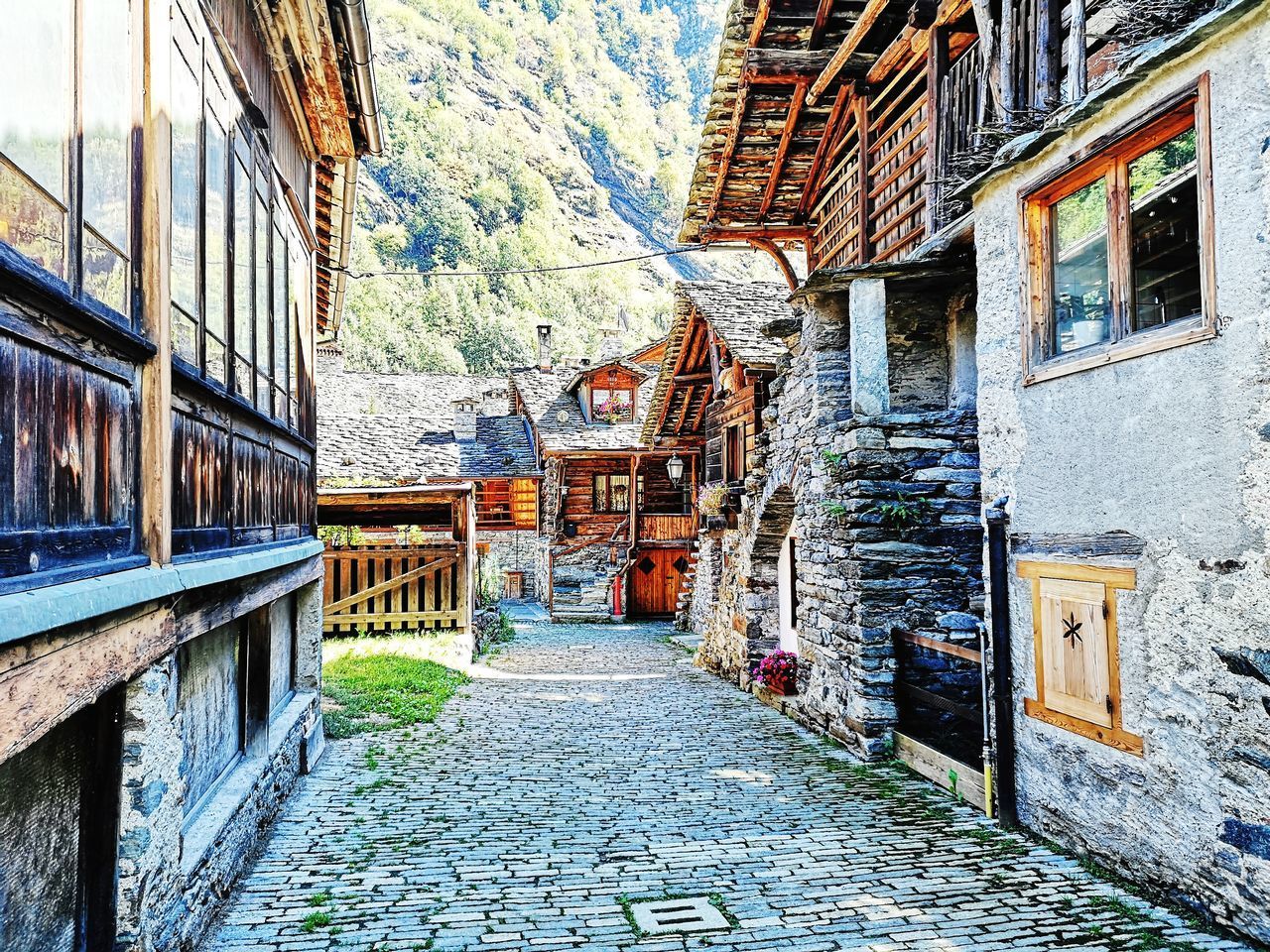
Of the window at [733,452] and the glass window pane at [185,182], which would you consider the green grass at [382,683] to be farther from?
the glass window pane at [185,182]

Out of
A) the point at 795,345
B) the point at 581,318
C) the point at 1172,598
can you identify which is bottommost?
the point at 1172,598

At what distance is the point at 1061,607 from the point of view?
18.5ft

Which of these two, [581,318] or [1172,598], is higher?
[581,318]

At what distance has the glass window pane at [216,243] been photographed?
15.6 ft

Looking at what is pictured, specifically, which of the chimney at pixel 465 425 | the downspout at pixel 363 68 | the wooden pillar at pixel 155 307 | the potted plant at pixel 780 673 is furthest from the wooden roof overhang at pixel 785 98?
the chimney at pixel 465 425

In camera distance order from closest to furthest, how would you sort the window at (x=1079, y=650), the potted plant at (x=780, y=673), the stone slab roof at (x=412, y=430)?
1. the window at (x=1079, y=650)
2. the potted plant at (x=780, y=673)
3. the stone slab roof at (x=412, y=430)

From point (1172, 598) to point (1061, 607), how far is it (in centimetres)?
95

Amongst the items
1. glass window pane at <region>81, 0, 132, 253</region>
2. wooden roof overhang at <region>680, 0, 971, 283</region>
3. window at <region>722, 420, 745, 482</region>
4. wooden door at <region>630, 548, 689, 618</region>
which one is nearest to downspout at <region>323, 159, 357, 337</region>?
wooden roof overhang at <region>680, 0, 971, 283</region>

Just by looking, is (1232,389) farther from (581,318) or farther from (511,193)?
(511,193)

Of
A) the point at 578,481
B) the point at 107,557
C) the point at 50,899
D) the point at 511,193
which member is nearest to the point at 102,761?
the point at 50,899

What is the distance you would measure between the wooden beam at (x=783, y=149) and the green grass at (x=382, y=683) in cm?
844

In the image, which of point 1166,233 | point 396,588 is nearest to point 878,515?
point 1166,233

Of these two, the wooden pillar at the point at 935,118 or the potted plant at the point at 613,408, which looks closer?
A: the wooden pillar at the point at 935,118

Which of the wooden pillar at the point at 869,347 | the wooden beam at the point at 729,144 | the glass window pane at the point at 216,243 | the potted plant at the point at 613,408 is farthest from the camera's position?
the potted plant at the point at 613,408
